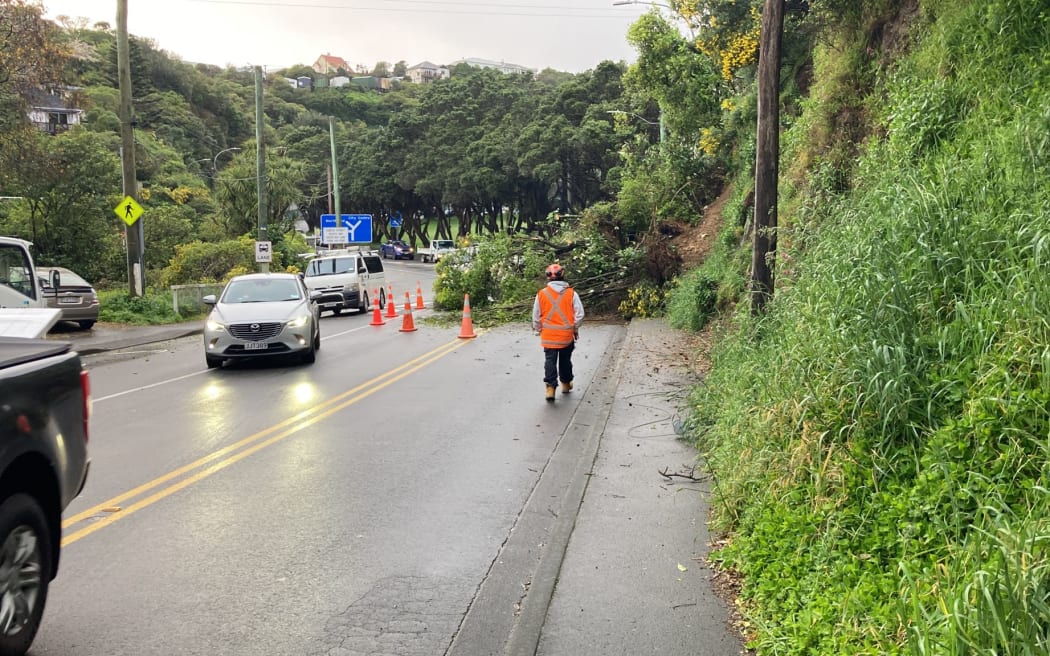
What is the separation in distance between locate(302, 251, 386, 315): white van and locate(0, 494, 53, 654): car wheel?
2494 centimetres

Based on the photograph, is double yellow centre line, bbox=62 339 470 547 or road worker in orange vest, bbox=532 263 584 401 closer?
double yellow centre line, bbox=62 339 470 547

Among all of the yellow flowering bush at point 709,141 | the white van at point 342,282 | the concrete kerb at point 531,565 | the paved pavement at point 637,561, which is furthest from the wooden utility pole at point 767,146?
the white van at point 342,282

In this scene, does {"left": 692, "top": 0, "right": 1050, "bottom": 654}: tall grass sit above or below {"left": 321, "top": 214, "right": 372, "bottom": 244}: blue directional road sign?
below

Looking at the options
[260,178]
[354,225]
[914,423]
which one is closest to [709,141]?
[260,178]

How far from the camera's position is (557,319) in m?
12.2

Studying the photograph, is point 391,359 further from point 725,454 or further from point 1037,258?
point 1037,258

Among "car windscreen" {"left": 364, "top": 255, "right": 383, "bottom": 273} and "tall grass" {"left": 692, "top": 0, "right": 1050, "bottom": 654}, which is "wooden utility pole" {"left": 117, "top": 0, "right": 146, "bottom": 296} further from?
"tall grass" {"left": 692, "top": 0, "right": 1050, "bottom": 654}

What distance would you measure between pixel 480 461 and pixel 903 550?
16.5ft

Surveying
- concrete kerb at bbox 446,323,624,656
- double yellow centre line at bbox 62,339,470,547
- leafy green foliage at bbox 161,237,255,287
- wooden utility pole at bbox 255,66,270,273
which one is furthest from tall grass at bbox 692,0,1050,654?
leafy green foliage at bbox 161,237,255,287

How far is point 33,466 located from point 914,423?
4581 mm

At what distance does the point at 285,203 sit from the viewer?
47344 millimetres

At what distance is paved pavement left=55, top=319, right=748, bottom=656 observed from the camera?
476 centimetres

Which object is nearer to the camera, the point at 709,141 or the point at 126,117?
the point at 126,117

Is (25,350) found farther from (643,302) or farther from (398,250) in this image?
(398,250)
